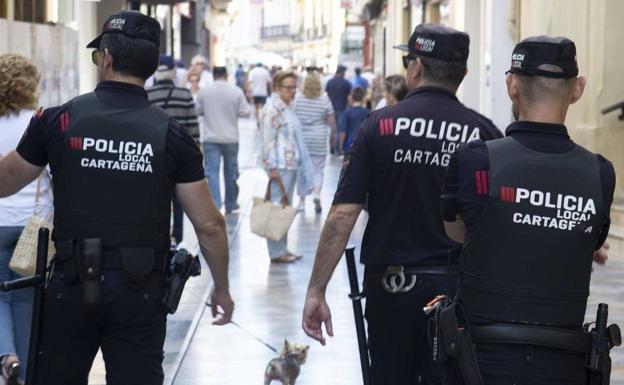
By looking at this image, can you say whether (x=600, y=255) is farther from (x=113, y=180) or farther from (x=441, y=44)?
(x=113, y=180)

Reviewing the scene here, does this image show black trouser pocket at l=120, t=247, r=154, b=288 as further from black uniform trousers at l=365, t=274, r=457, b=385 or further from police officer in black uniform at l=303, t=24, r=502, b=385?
black uniform trousers at l=365, t=274, r=457, b=385

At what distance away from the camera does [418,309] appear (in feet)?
18.1

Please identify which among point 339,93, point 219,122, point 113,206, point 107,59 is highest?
point 107,59

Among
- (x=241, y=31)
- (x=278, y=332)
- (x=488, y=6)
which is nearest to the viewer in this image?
(x=278, y=332)

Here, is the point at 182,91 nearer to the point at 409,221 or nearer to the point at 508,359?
the point at 409,221

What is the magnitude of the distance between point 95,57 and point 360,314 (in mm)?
1430

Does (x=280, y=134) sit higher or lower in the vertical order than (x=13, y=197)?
lower

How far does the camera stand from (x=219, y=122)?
56.0ft

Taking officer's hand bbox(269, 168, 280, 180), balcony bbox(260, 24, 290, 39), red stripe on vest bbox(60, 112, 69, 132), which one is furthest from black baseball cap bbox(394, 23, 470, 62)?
balcony bbox(260, 24, 290, 39)

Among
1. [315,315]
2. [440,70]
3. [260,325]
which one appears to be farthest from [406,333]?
[260,325]

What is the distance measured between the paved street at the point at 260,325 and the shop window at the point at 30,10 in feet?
9.25

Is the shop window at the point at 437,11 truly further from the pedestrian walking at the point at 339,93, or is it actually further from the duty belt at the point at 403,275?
the duty belt at the point at 403,275

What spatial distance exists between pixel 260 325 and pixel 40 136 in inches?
A: 206

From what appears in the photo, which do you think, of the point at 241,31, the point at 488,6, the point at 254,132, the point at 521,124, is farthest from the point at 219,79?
the point at 241,31
